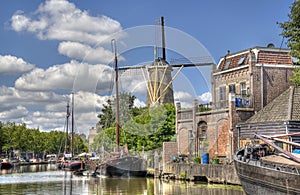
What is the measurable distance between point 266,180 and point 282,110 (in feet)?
50.9

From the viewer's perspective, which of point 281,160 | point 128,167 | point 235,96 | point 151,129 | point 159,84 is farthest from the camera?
point 159,84

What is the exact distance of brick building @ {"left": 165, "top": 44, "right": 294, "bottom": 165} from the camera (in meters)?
41.0

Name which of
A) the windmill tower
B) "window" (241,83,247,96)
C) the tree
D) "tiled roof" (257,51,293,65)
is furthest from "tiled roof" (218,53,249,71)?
the tree

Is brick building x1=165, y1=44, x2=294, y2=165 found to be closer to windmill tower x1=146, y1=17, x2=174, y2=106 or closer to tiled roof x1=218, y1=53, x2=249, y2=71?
tiled roof x1=218, y1=53, x2=249, y2=71

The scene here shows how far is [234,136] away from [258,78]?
602cm

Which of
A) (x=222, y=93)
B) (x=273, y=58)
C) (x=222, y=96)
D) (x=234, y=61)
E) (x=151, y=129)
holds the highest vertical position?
(x=234, y=61)

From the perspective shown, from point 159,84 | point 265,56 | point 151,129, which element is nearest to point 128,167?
point 151,129

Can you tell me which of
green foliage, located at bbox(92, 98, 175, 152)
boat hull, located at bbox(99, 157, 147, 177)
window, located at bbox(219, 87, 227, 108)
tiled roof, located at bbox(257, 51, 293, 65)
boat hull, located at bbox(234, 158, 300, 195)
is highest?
tiled roof, located at bbox(257, 51, 293, 65)

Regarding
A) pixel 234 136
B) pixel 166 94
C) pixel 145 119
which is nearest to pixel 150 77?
pixel 166 94

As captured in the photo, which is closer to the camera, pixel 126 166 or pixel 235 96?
pixel 235 96

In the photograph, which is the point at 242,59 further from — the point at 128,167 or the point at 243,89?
the point at 128,167

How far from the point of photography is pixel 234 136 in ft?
132

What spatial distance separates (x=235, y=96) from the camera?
41.2 metres

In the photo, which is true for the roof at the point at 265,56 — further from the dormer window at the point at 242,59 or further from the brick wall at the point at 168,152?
the brick wall at the point at 168,152
